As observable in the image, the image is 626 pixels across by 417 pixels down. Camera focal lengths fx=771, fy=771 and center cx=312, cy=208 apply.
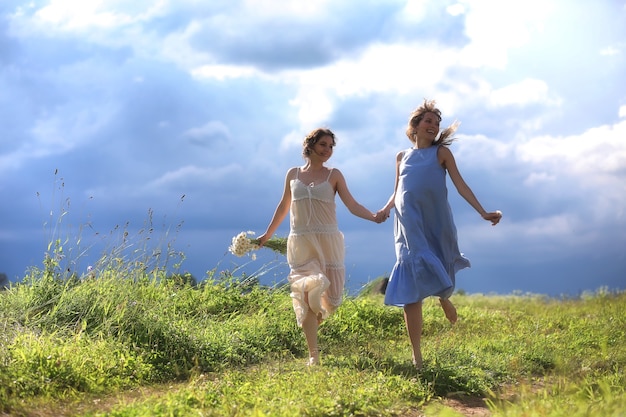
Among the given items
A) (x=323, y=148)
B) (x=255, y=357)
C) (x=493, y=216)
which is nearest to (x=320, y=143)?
(x=323, y=148)

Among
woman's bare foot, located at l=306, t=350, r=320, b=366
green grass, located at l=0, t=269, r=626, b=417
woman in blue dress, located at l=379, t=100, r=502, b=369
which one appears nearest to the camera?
green grass, located at l=0, t=269, r=626, b=417

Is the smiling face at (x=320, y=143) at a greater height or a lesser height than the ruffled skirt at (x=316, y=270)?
greater

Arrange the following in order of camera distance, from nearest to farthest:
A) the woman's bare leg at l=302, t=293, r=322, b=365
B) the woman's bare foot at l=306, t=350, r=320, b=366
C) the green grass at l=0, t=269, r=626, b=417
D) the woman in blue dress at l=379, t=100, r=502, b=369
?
1. the green grass at l=0, t=269, r=626, b=417
2. the woman in blue dress at l=379, t=100, r=502, b=369
3. the woman's bare foot at l=306, t=350, r=320, b=366
4. the woman's bare leg at l=302, t=293, r=322, b=365

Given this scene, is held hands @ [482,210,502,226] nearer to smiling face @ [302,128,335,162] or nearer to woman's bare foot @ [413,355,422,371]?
woman's bare foot @ [413,355,422,371]

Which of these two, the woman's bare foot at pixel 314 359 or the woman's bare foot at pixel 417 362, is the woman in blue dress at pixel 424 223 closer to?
the woman's bare foot at pixel 417 362

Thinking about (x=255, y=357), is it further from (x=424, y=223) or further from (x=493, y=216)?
(x=493, y=216)

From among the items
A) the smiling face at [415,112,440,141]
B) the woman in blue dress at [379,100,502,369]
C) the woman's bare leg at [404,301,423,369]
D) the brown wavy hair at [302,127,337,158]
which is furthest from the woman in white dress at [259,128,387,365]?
the smiling face at [415,112,440,141]

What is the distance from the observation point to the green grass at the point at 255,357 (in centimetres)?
586

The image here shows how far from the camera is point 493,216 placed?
748 cm

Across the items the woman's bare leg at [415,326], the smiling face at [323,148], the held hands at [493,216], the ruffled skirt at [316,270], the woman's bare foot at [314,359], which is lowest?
the woman's bare foot at [314,359]

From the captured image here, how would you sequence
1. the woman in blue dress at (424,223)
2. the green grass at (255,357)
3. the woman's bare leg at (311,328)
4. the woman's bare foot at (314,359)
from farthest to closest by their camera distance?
1. the woman's bare leg at (311,328)
2. the woman's bare foot at (314,359)
3. the woman in blue dress at (424,223)
4. the green grass at (255,357)

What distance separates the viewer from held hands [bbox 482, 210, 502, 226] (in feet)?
24.5

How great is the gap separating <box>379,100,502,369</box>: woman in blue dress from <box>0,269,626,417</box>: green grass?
0.67 m

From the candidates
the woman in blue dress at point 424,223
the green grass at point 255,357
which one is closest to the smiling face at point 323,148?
the woman in blue dress at point 424,223
